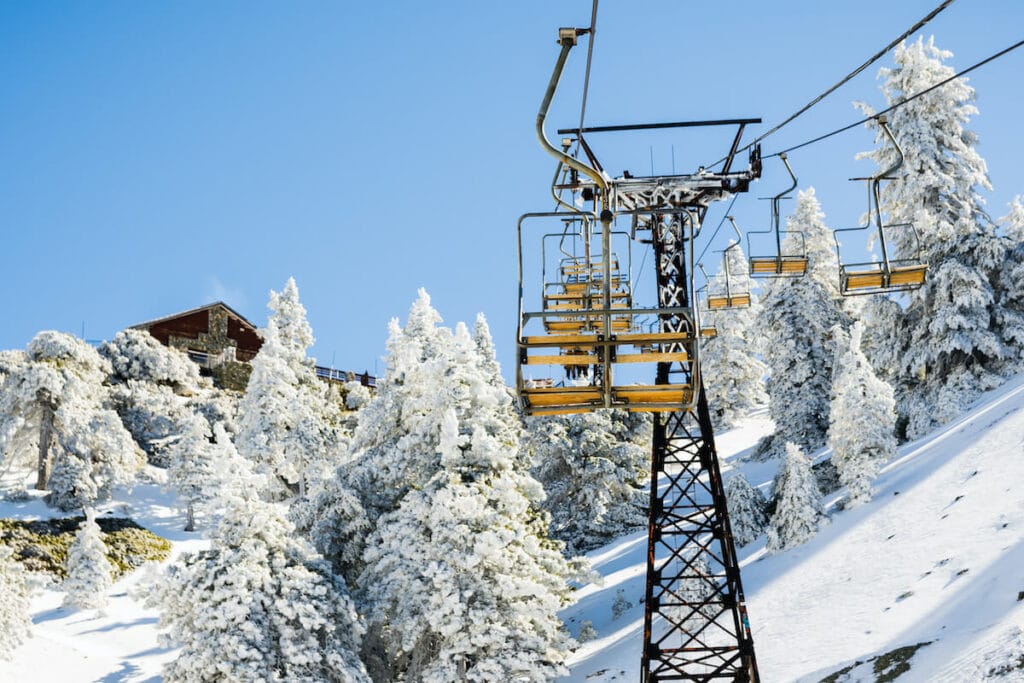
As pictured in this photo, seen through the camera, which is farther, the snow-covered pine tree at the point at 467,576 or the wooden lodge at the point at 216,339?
the wooden lodge at the point at 216,339

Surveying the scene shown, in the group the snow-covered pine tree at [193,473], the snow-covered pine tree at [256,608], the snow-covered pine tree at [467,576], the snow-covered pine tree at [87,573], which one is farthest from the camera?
the snow-covered pine tree at [193,473]

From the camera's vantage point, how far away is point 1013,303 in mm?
30906

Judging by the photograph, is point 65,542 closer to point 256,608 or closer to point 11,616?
point 11,616

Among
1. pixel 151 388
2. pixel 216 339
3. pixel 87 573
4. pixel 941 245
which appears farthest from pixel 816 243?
pixel 216 339

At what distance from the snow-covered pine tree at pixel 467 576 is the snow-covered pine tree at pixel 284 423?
51.4ft

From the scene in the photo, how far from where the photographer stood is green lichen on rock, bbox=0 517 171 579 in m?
31.4

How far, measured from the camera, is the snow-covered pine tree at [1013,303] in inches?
1182

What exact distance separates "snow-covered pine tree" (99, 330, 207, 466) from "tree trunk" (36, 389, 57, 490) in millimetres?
6344

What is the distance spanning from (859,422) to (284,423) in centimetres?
2683

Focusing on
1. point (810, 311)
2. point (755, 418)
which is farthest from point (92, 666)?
point (755, 418)

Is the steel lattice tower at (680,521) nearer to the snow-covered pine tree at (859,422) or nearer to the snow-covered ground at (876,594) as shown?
the snow-covered ground at (876,594)

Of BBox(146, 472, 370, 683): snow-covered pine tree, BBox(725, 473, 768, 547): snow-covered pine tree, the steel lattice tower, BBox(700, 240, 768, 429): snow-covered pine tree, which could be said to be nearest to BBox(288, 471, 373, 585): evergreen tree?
BBox(146, 472, 370, 683): snow-covered pine tree

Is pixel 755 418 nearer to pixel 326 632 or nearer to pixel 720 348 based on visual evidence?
pixel 720 348

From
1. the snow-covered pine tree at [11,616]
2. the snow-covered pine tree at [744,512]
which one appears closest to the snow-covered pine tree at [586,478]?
the snow-covered pine tree at [744,512]
